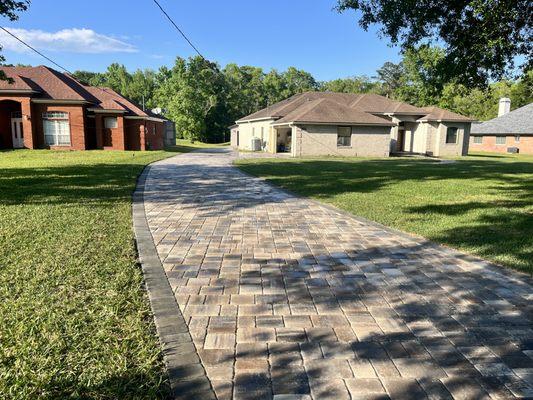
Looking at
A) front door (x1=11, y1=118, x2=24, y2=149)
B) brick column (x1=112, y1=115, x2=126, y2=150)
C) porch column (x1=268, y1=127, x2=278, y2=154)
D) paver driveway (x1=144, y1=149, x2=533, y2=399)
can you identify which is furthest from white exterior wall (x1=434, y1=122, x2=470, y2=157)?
front door (x1=11, y1=118, x2=24, y2=149)

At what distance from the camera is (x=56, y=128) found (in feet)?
88.0

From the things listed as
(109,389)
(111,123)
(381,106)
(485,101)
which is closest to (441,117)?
(381,106)

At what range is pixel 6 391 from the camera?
2379mm

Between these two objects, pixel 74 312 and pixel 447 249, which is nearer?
pixel 74 312

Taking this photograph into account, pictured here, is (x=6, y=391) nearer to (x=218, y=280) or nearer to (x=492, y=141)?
(x=218, y=280)

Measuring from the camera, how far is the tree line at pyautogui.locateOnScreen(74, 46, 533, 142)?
5194 cm

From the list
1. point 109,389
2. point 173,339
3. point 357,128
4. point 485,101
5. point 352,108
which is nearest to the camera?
point 109,389

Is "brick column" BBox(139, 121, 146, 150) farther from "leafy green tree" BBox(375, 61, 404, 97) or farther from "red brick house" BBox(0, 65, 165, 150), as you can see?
"leafy green tree" BBox(375, 61, 404, 97)

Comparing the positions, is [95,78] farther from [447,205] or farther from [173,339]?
[173,339]

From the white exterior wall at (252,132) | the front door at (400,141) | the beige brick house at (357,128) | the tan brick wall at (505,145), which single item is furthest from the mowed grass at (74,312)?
the tan brick wall at (505,145)

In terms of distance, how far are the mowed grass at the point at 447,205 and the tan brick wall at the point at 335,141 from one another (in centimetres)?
1191

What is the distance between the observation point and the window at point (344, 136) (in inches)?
1123

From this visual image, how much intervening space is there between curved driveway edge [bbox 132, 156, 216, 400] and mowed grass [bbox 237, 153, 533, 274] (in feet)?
13.5

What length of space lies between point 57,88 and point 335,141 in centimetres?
1932
